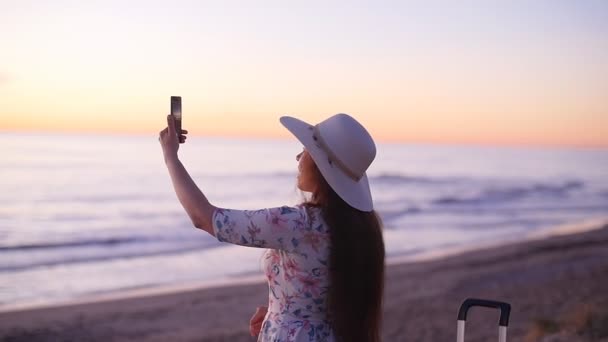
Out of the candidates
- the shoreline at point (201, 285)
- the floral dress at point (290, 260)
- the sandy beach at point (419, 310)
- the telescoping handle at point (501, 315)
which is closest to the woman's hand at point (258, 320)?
the floral dress at point (290, 260)

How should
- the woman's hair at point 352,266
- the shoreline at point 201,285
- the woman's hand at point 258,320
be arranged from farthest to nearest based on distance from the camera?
the shoreline at point 201,285 → the woman's hand at point 258,320 → the woman's hair at point 352,266

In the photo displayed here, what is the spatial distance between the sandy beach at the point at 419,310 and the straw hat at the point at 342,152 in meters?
5.46

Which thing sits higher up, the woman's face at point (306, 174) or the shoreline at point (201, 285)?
the woman's face at point (306, 174)

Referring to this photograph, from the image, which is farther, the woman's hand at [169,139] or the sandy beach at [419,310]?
the sandy beach at [419,310]

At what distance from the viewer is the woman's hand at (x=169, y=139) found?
6.94ft

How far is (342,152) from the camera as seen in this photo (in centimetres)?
220

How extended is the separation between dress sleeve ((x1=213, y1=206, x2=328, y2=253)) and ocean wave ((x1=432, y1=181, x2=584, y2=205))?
3057 cm

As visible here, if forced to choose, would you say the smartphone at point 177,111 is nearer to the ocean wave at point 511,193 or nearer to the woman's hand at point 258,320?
A: the woman's hand at point 258,320

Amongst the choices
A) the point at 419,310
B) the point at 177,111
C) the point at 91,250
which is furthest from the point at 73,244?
the point at 177,111

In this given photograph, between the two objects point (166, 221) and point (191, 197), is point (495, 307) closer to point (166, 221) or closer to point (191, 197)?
point (191, 197)

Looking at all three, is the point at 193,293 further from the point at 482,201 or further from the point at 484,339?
the point at 482,201

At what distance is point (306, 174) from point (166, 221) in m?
21.0

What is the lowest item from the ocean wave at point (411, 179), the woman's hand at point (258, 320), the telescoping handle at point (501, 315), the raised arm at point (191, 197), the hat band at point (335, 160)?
the ocean wave at point (411, 179)

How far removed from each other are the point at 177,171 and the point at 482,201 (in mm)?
32861
